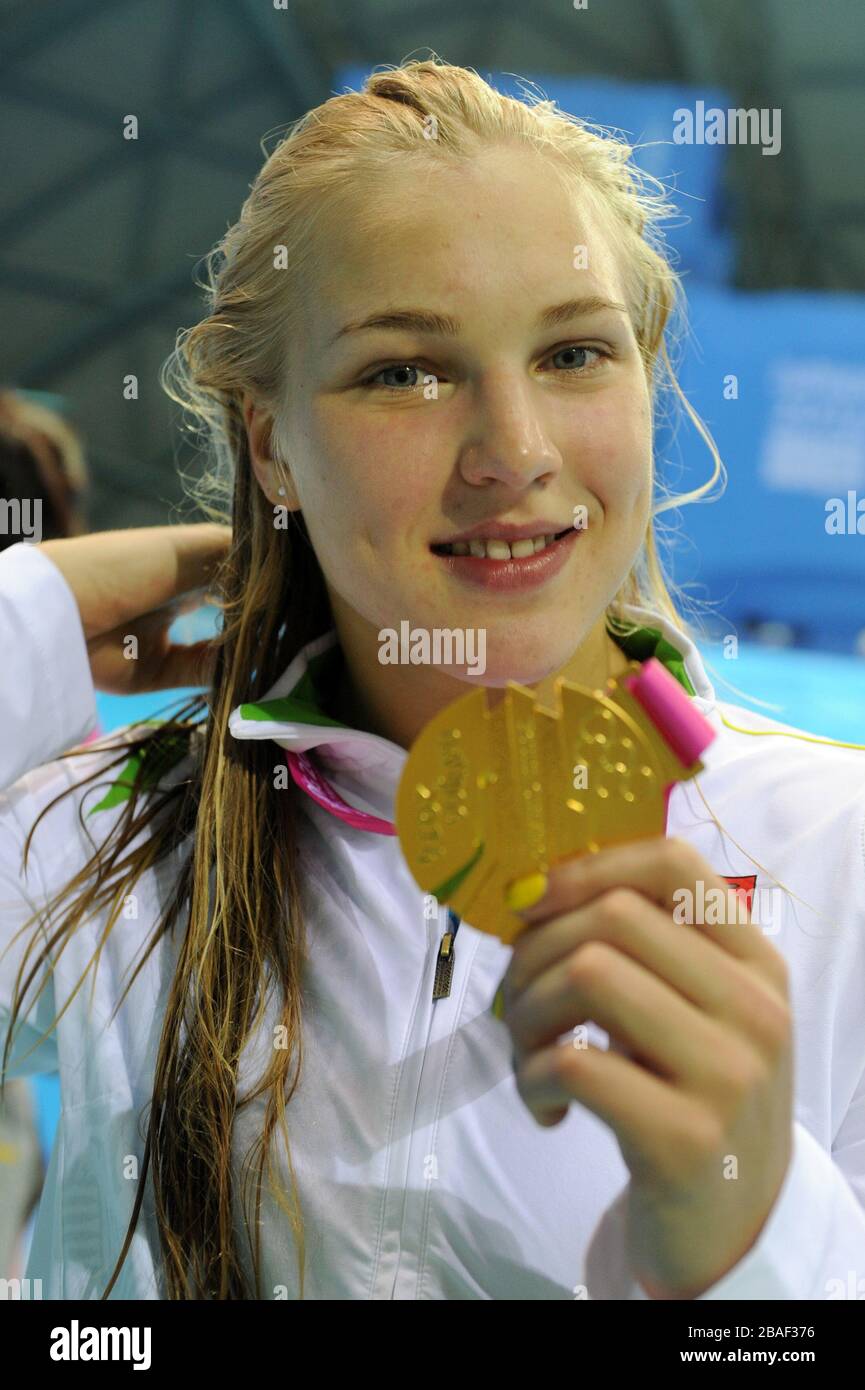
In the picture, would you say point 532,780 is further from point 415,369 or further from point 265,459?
point 265,459

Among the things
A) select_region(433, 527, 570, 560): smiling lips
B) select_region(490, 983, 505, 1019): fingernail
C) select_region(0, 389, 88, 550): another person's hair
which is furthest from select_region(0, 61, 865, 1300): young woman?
select_region(0, 389, 88, 550): another person's hair

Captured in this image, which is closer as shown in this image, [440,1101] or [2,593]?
[440,1101]

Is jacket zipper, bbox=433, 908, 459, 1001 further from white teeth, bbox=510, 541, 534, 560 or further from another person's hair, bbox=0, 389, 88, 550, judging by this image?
another person's hair, bbox=0, 389, 88, 550

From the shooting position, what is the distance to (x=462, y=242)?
0.81 m

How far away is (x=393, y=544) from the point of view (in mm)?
842

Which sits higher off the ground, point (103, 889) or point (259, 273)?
point (259, 273)

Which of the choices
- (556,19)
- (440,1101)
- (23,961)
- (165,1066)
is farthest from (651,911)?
(556,19)

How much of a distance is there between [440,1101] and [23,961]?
35 centimetres

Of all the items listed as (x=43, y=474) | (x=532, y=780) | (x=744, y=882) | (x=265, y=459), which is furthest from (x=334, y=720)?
(x=43, y=474)

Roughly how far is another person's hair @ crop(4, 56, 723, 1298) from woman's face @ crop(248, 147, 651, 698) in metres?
0.04

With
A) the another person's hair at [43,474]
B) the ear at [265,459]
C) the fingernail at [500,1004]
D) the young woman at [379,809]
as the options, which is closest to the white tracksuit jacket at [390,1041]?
the young woman at [379,809]

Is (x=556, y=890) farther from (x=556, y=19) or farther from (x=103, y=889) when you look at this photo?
(x=556, y=19)

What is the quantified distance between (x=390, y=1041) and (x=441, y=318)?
46cm

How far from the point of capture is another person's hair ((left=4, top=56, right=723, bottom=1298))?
0.89 metres
